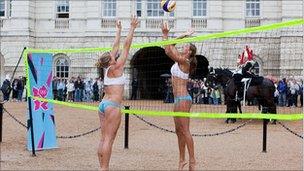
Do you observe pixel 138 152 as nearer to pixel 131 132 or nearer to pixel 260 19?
pixel 131 132

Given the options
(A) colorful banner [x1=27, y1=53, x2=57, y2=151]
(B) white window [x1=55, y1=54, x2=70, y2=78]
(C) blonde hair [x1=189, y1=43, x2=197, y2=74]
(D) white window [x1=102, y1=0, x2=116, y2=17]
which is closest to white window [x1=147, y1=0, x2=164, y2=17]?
(D) white window [x1=102, y1=0, x2=116, y2=17]

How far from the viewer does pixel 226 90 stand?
68.0ft

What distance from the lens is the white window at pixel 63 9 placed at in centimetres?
3628

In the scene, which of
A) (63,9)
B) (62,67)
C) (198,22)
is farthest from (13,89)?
(198,22)

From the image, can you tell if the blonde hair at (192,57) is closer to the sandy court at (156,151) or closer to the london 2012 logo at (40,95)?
the sandy court at (156,151)

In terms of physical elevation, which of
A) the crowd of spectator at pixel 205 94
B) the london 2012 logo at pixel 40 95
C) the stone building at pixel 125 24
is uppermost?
the stone building at pixel 125 24

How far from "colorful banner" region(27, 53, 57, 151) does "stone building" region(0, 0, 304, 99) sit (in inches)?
781

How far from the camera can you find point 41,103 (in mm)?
12352

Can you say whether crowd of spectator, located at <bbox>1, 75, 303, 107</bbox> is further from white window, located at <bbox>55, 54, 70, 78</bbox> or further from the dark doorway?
white window, located at <bbox>55, 54, 70, 78</bbox>

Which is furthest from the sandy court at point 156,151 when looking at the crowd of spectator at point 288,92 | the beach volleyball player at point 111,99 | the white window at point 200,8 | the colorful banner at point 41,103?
the white window at point 200,8

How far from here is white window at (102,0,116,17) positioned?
1389 inches

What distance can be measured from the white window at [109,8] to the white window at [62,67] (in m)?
3.69

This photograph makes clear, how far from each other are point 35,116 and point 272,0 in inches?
973

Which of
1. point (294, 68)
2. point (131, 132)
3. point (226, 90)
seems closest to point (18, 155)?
point (131, 132)
